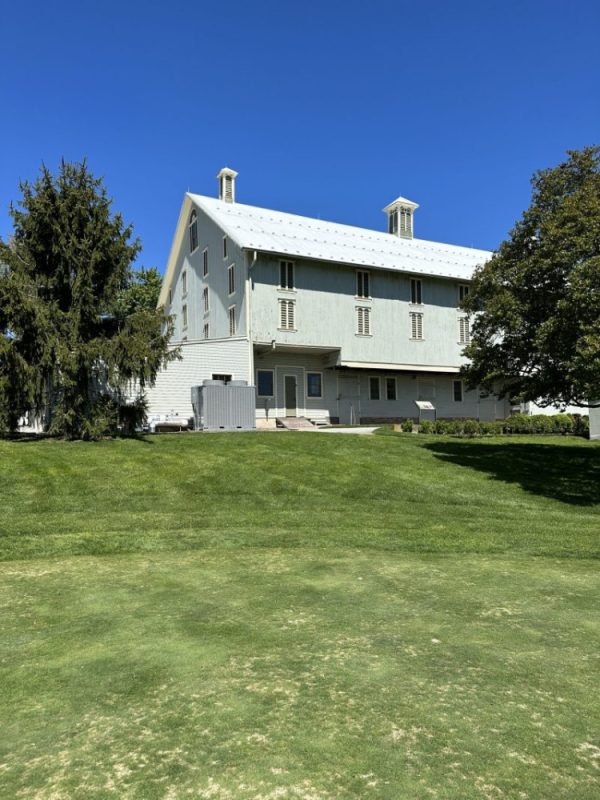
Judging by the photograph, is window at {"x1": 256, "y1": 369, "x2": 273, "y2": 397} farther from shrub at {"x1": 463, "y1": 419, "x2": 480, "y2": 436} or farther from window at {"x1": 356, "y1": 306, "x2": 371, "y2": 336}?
shrub at {"x1": 463, "y1": 419, "x2": 480, "y2": 436}

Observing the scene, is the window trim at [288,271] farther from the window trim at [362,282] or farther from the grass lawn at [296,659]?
the grass lawn at [296,659]

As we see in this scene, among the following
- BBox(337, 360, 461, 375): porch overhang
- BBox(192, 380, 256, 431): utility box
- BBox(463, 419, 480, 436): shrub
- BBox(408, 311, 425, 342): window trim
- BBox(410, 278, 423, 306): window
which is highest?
BBox(410, 278, 423, 306): window

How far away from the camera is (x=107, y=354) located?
53.2ft

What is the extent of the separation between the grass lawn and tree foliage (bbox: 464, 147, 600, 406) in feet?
20.8

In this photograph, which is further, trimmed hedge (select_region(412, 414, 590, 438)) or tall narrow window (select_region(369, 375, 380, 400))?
tall narrow window (select_region(369, 375, 380, 400))

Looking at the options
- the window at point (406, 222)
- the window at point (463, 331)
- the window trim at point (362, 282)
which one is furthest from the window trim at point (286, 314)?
the window at point (406, 222)

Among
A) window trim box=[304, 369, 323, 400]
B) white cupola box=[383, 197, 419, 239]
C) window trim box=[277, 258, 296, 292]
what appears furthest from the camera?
white cupola box=[383, 197, 419, 239]

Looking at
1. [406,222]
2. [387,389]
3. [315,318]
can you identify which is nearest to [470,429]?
[387,389]

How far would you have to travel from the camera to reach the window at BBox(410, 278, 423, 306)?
32031 millimetres

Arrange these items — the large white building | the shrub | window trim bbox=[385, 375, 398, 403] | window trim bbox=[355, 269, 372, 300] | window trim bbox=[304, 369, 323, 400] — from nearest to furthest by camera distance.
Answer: the shrub
the large white building
window trim bbox=[304, 369, 323, 400]
window trim bbox=[355, 269, 372, 300]
window trim bbox=[385, 375, 398, 403]

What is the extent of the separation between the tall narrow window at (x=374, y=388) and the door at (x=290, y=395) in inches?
184

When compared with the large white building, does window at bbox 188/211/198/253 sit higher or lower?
higher

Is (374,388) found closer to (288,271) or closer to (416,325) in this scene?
(416,325)

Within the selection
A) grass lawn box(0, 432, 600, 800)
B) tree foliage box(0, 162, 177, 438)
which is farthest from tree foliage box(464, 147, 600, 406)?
tree foliage box(0, 162, 177, 438)
